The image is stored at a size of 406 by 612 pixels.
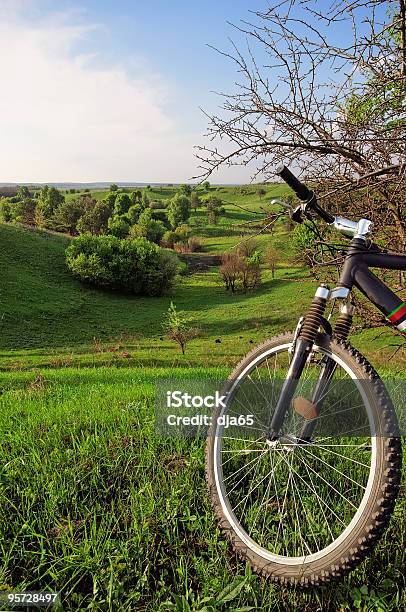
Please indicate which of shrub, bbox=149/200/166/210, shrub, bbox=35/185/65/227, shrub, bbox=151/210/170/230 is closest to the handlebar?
shrub, bbox=35/185/65/227

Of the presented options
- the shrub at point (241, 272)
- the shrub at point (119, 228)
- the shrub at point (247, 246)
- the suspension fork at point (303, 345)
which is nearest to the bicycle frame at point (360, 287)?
the suspension fork at point (303, 345)

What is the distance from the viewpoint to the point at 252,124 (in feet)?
16.7

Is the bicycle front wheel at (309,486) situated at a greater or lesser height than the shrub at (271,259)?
greater

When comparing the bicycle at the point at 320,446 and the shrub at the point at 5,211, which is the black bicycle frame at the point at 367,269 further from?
the shrub at the point at 5,211

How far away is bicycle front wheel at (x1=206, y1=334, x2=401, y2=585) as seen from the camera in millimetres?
1837

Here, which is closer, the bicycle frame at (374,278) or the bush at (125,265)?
the bicycle frame at (374,278)

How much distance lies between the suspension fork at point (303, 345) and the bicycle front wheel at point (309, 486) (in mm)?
45

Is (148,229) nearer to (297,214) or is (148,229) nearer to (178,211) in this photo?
(178,211)

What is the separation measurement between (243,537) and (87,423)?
174cm

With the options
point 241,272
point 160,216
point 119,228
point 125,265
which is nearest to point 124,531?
point 125,265

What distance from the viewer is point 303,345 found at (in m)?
2.23

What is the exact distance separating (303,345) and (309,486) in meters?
0.87

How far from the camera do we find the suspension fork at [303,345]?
2211 millimetres

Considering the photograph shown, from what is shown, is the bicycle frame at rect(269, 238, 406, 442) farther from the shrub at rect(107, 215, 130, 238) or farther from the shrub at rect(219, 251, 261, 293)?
the shrub at rect(107, 215, 130, 238)
